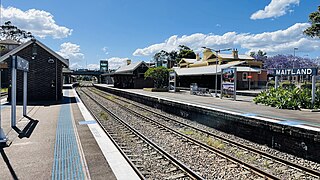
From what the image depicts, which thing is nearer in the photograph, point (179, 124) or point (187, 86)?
point (179, 124)

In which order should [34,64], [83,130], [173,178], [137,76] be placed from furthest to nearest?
[137,76], [34,64], [83,130], [173,178]

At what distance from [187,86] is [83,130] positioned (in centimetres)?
3275

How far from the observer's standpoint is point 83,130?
10047 mm

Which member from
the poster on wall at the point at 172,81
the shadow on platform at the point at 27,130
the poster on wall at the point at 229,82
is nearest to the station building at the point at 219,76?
the poster on wall at the point at 172,81

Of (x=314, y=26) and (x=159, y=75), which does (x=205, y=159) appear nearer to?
(x=314, y=26)

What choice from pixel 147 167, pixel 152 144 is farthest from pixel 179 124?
pixel 147 167

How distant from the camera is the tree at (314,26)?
21844 millimetres

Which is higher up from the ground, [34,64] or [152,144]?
[34,64]

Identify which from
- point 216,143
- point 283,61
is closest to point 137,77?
point 216,143

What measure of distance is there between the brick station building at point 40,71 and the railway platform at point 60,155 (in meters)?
12.1

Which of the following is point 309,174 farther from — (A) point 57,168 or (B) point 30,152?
(B) point 30,152

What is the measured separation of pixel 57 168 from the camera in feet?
18.8

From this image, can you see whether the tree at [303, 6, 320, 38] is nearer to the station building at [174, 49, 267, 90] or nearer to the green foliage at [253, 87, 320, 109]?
the green foliage at [253, 87, 320, 109]

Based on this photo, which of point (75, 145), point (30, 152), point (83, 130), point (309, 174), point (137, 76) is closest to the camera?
point (309, 174)
